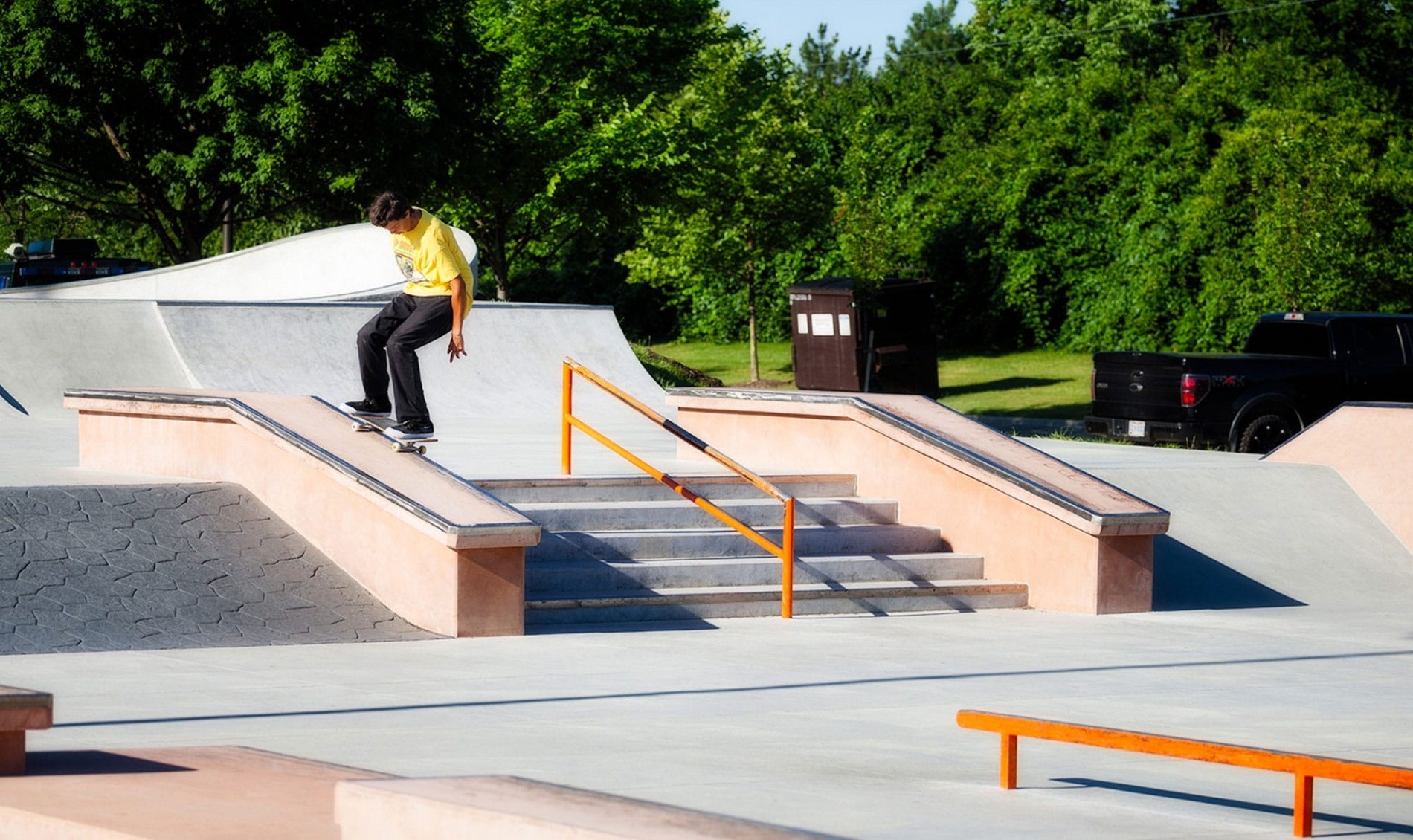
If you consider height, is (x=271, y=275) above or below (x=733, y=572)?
above

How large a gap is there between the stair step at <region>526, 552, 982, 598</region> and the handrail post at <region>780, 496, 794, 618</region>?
0.29 metres

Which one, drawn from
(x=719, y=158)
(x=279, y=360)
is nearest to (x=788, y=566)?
(x=279, y=360)

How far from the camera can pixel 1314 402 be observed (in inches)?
775

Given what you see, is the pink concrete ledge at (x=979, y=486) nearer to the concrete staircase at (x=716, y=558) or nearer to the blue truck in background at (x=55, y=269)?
the concrete staircase at (x=716, y=558)

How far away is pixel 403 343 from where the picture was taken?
10.4 m

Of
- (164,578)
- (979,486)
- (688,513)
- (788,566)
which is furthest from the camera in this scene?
(979,486)

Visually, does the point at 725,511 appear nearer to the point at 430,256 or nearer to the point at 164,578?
the point at 430,256

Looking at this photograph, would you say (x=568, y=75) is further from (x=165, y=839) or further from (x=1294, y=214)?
(x=165, y=839)

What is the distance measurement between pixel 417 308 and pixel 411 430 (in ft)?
2.56

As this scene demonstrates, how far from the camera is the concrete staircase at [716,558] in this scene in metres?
10.6

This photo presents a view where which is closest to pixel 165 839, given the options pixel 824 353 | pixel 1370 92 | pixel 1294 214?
pixel 824 353

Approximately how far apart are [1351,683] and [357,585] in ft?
18.2

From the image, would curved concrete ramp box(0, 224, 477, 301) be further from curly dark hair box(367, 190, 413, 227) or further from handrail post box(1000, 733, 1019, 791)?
handrail post box(1000, 733, 1019, 791)

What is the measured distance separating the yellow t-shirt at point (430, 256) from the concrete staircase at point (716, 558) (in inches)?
60.7
